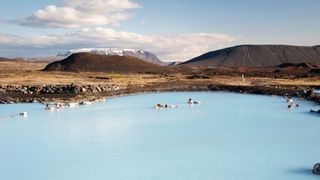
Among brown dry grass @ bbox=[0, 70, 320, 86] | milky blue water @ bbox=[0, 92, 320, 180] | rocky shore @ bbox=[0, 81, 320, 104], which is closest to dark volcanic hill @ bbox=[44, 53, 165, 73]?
brown dry grass @ bbox=[0, 70, 320, 86]

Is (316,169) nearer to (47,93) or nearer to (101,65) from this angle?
(47,93)

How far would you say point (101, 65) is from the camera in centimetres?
8912

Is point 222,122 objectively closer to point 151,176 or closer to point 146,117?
point 146,117

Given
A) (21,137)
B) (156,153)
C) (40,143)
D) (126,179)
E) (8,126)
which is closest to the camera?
(126,179)

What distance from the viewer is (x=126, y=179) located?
988 centimetres

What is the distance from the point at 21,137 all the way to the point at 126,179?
6996 millimetres

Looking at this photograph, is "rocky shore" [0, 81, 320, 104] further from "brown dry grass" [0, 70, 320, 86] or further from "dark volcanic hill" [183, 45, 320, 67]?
"dark volcanic hill" [183, 45, 320, 67]

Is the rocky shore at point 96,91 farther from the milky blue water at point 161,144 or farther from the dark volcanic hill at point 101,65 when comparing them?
the dark volcanic hill at point 101,65

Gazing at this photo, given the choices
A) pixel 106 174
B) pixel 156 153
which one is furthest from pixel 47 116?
pixel 106 174

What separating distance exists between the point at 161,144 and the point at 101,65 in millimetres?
76709

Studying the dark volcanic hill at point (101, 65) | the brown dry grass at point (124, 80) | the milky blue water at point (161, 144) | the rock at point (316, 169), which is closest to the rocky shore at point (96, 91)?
the brown dry grass at point (124, 80)

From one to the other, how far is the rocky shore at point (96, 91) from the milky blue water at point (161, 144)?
5153mm

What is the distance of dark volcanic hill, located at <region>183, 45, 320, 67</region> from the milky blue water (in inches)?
4193

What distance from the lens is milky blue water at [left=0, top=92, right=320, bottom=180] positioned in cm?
1042
